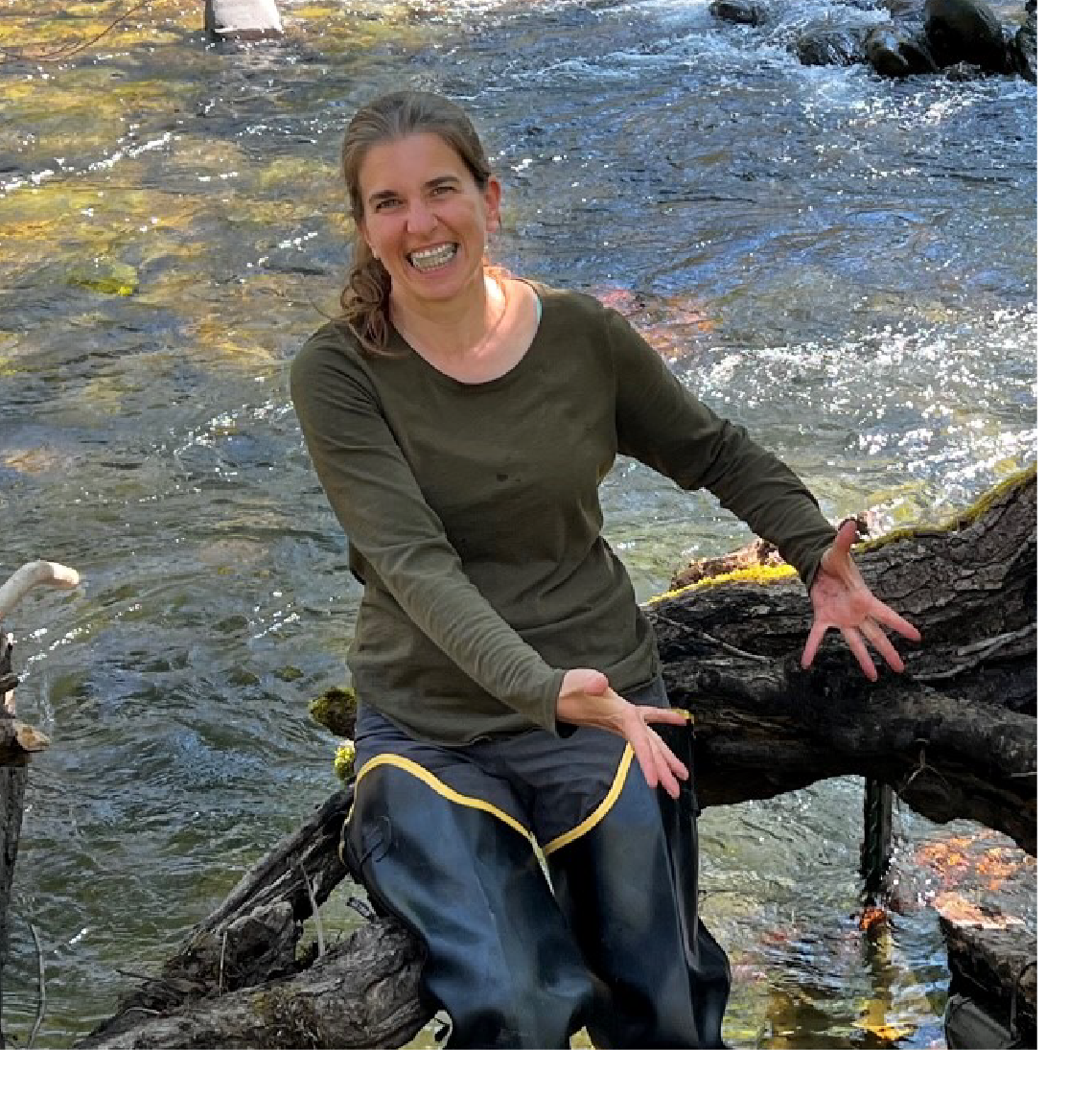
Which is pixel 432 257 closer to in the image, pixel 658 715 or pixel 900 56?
pixel 658 715

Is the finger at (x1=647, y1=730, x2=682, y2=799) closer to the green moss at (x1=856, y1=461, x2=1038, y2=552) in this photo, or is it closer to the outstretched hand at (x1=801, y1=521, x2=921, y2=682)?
the outstretched hand at (x1=801, y1=521, x2=921, y2=682)

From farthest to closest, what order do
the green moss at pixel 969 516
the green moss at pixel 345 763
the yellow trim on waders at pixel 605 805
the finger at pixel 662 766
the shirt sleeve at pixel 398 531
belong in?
the green moss at pixel 345 763 → the green moss at pixel 969 516 → the yellow trim on waders at pixel 605 805 → the shirt sleeve at pixel 398 531 → the finger at pixel 662 766

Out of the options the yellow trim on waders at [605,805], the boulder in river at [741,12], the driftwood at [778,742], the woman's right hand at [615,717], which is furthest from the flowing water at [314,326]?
the woman's right hand at [615,717]

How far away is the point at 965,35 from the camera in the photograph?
10.6 metres

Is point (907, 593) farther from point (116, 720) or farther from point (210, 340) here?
point (210, 340)

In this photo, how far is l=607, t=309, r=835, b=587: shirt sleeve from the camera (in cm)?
302

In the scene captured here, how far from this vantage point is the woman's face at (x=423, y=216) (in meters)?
2.80

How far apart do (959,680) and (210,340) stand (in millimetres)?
5247

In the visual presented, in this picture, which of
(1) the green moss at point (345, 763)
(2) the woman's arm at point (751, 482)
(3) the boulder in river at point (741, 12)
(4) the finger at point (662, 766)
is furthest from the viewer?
(3) the boulder in river at point (741, 12)

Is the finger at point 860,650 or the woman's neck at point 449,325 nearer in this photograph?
the woman's neck at point 449,325

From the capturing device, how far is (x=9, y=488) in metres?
6.53

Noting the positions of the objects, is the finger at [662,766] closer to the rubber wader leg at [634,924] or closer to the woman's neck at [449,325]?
the rubber wader leg at [634,924]

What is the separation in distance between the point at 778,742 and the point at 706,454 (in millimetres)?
585

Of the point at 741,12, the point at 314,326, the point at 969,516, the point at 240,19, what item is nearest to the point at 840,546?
the point at 969,516
